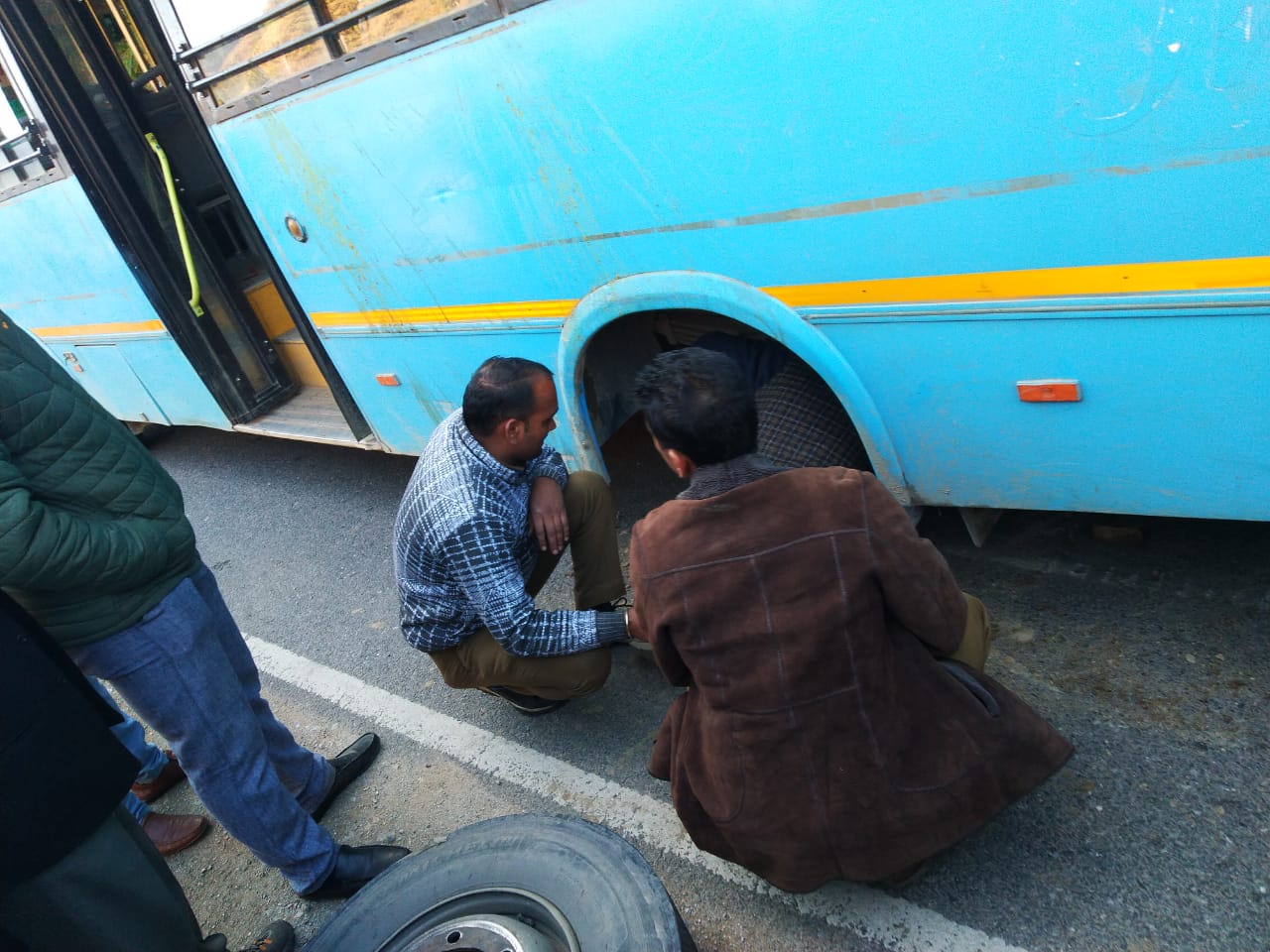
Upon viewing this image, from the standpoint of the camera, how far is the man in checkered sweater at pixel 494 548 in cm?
227

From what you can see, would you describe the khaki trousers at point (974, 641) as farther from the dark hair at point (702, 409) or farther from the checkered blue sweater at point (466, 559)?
the checkered blue sweater at point (466, 559)

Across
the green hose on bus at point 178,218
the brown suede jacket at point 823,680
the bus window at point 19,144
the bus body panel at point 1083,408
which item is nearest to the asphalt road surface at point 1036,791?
the brown suede jacket at point 823,680

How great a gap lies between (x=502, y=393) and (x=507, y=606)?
22.7 inches

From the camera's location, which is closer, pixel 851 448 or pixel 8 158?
pixel 851 448

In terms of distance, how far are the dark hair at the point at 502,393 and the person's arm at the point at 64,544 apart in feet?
2.76

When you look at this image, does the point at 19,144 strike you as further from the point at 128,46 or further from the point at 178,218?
the point at 178,218

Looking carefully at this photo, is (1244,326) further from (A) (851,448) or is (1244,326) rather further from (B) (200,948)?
(B) (200,948)

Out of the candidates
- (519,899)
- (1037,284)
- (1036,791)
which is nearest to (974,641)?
(1036,791)

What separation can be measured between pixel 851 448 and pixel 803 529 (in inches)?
45.8

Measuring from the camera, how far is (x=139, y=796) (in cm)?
305

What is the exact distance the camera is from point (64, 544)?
1.86 meters

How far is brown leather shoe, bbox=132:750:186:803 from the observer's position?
120 inches

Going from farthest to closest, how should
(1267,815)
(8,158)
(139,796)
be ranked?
(8,158), (139,796), (1267,815)

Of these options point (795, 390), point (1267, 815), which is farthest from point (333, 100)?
point (1267, 815)
